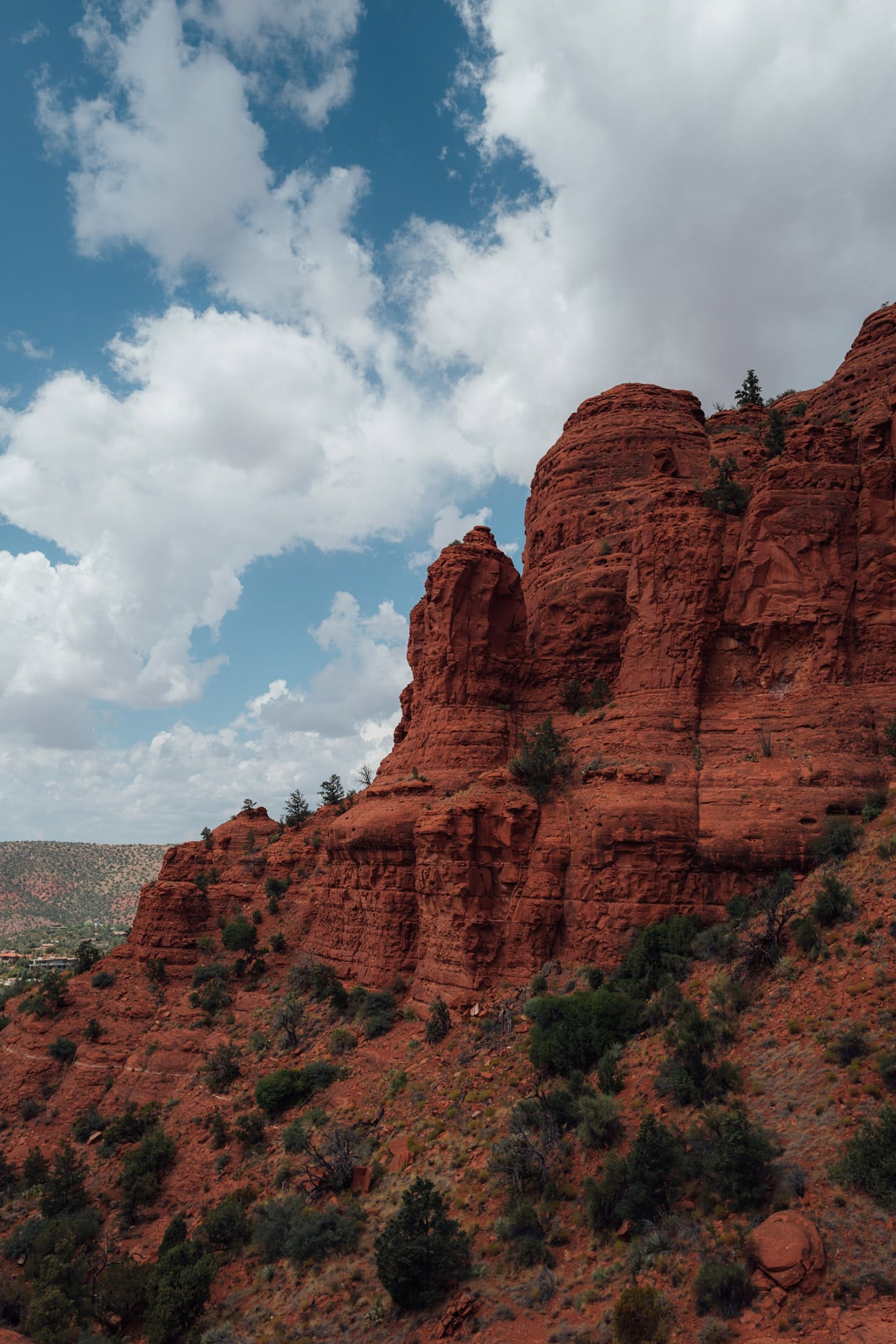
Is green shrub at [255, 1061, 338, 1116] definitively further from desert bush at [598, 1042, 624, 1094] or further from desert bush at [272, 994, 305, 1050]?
desert bush at [598, 1042, 624, 1094]

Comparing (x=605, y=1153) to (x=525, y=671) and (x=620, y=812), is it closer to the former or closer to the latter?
(x=620, y=812)

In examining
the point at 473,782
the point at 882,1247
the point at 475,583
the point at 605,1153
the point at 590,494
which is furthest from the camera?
the point at 590,494

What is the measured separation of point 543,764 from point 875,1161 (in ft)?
59.8

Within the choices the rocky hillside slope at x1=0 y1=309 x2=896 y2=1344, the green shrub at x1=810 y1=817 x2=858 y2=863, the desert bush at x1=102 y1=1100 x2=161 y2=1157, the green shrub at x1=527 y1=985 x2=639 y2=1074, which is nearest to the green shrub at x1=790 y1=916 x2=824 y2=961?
the rocky hillside slope at x1=0 y1=309 x2=896 y2=1344

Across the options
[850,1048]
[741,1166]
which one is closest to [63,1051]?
[741,1166]

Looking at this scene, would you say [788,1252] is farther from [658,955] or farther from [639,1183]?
[658,955]

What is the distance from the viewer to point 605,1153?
17547 mm

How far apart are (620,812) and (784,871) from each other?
5.71m

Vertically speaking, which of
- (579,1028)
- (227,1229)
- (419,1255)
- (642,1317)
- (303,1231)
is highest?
(579,1028)

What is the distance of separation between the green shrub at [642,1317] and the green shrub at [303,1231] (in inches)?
348

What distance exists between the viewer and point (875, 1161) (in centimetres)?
1314

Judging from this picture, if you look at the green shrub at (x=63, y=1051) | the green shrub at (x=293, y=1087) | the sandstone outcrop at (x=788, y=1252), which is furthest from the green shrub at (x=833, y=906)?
the green shrub at (x=63, y=1051)

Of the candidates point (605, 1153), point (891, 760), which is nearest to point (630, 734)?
point (891, 760)

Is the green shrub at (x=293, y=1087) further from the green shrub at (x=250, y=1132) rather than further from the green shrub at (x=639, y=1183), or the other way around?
the green shrub at (x=639, y=1183)
